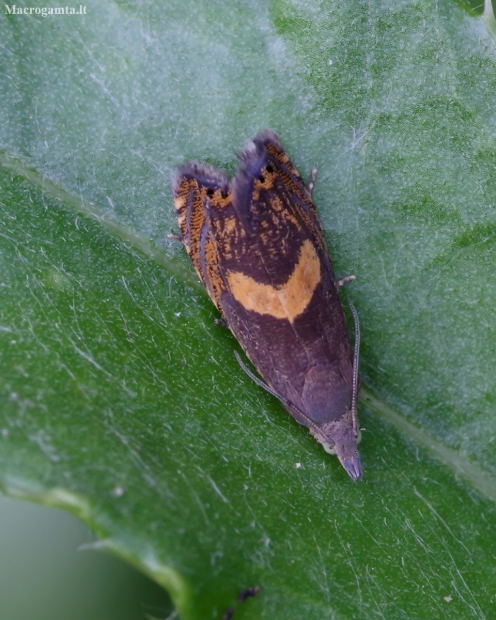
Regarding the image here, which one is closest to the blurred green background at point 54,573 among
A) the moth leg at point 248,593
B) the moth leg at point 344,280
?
the moth leg at point 248,593

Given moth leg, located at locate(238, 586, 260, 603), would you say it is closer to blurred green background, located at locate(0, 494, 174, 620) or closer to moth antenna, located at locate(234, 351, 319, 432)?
moth antenna, located at locate(234, 351, 319, 432)

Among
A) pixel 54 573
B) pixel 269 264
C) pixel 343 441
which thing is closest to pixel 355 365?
pixel 343 441

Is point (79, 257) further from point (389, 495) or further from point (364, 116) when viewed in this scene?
point (389, 495)

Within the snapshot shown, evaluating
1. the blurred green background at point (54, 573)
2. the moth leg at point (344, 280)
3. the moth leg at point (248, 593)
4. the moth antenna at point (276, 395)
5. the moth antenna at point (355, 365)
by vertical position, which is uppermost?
the moth leg at point (344, 280)

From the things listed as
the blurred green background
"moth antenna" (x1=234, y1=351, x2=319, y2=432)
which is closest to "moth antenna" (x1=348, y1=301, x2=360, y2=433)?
"moth antenna" (x1=234, y1=351, x2=319, y2=432)

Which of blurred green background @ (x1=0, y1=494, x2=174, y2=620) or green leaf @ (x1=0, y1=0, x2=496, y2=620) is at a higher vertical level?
green leaf @ (x1=0, y1=0, x2=496, y2=620)

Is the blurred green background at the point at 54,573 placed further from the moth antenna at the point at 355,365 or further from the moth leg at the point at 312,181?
the moth leg at the point at 312,181
